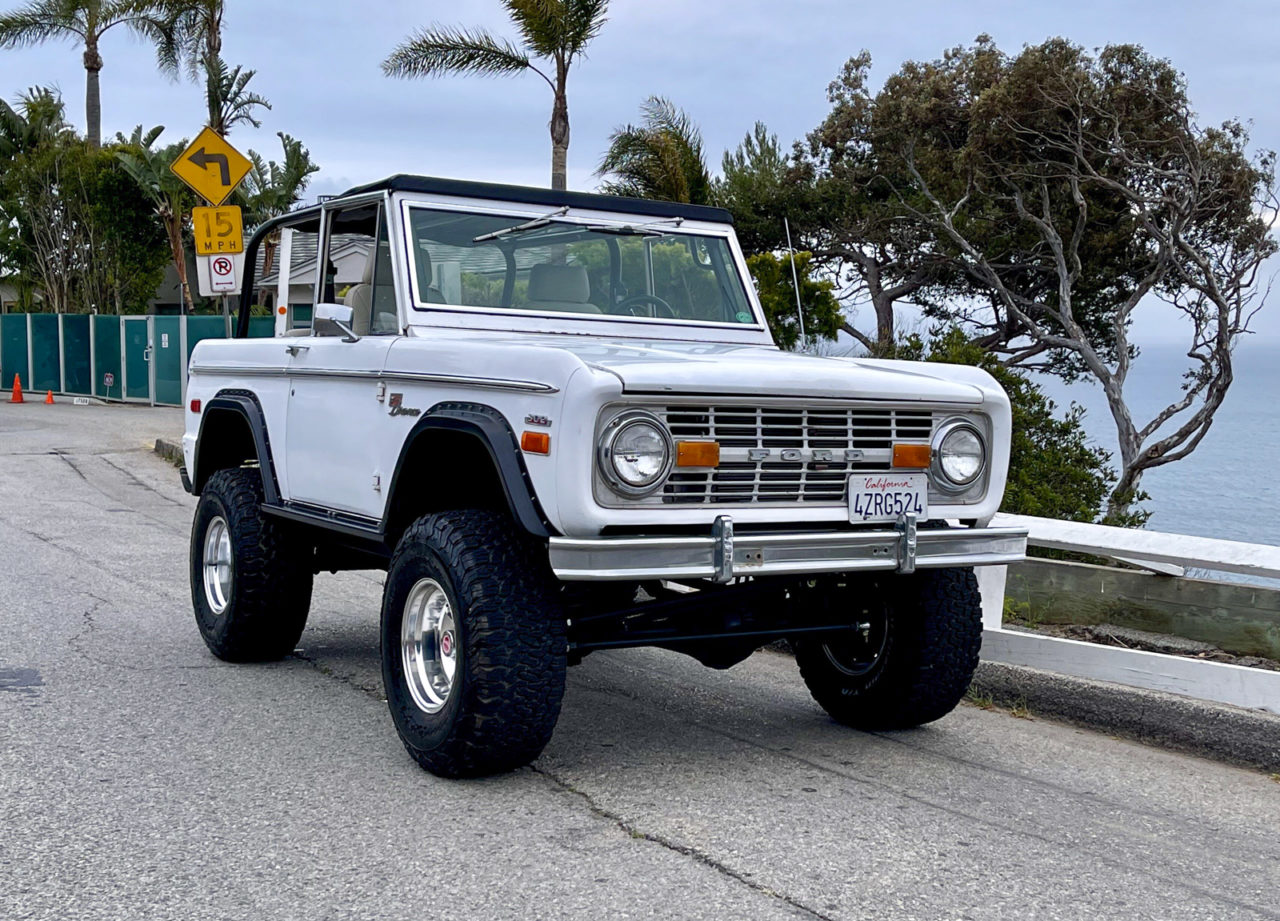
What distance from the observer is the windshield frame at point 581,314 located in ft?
19.3

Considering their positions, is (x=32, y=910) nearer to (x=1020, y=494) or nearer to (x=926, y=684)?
(x=926, y=684)

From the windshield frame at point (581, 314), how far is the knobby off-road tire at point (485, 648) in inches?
44.4

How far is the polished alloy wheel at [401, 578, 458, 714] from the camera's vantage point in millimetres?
5121

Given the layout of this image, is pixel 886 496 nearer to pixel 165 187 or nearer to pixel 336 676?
pixel 336 676

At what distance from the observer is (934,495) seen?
524cm

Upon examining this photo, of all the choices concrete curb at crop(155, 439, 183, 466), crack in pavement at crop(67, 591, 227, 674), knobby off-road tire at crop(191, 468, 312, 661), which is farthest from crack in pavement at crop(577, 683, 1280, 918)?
concrete curb at crop(155, 439, 183, 466)

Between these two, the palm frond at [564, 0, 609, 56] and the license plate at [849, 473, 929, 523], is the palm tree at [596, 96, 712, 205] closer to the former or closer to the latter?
the palm frond at [564, 0, 609, 56]

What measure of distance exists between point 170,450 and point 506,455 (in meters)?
14.3

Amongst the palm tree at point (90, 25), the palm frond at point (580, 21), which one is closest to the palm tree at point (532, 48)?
the palm frond at point (580, 21)

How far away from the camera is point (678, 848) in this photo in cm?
425

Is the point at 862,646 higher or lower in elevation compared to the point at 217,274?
lower

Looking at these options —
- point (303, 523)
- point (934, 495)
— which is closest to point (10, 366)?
point (303, 523)

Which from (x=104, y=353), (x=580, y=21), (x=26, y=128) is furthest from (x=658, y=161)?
(x=26, y=128)

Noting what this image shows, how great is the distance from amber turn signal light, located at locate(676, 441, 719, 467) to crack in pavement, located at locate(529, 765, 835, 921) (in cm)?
112
